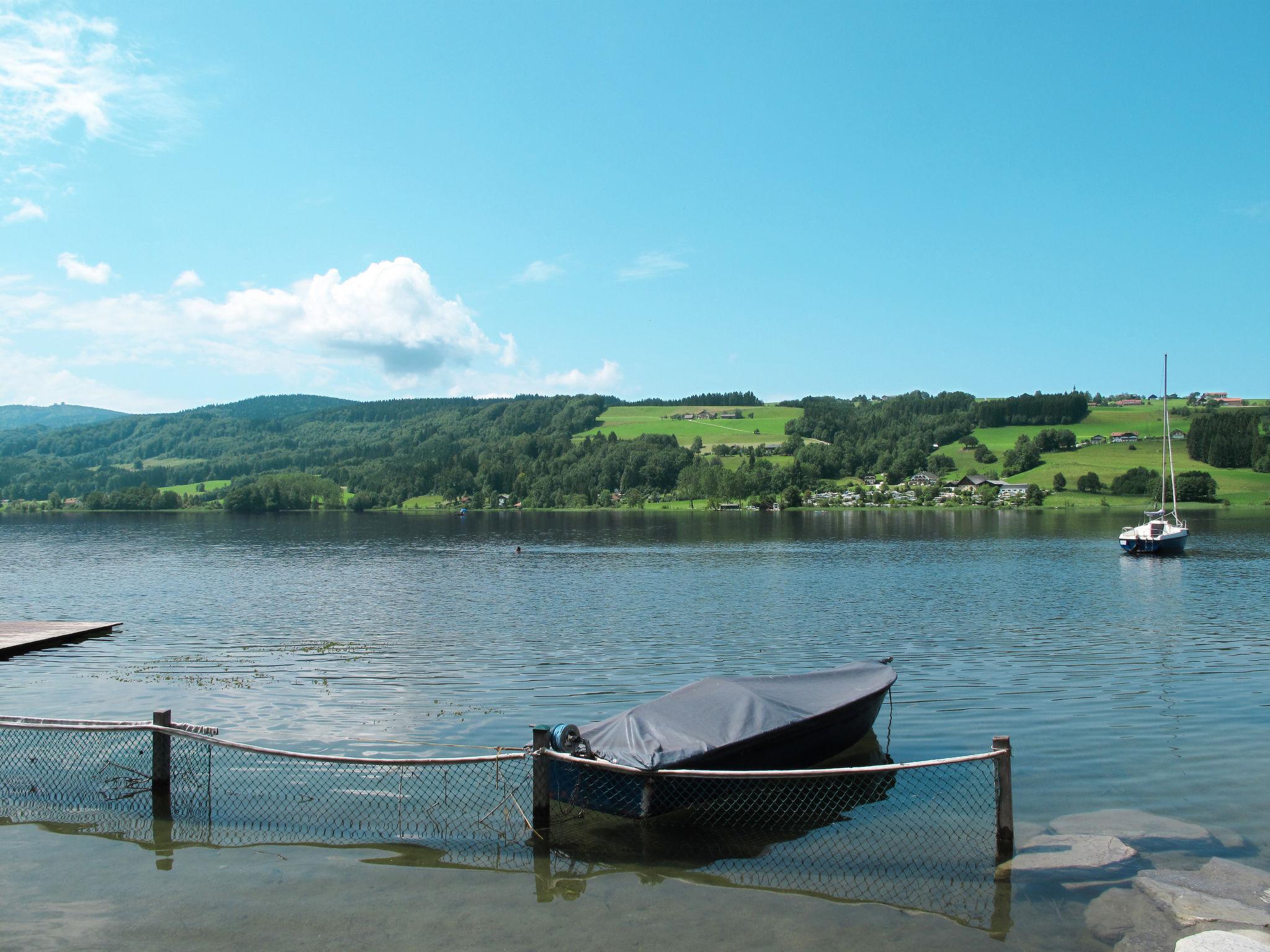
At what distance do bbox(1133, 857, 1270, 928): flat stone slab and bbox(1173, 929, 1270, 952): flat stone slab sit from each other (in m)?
0.58

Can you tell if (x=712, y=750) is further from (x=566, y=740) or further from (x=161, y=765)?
(x=161, y=765)

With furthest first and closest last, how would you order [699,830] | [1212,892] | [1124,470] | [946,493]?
1. [946,493]
2. [1124,470]
3. [699,830]
4. [1212,892]

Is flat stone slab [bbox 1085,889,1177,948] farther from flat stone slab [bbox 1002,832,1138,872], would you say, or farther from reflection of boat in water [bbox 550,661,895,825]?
reflection of boat in water [bbox 550,661,895,825]

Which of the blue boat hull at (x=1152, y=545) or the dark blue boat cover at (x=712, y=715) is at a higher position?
the dark blue boat cover at (x=712, y=715)

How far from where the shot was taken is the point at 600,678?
27734 mm

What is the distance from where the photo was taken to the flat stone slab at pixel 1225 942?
1023cm

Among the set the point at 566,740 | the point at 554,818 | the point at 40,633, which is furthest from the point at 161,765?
the point at 40,633

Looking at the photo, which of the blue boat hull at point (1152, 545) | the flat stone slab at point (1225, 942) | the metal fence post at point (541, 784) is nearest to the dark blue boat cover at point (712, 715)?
the metal fence post at point (541, 784)

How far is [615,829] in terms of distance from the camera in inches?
589

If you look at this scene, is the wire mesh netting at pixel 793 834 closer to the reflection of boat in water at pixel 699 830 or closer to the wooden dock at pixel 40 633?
the reflection of boat in water at pixel 699 830

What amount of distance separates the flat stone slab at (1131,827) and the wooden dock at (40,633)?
33578 mm

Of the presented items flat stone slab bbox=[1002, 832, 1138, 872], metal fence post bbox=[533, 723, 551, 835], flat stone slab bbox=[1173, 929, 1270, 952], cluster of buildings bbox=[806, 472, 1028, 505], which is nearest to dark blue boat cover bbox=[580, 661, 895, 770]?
metal fence post bbox=[533, 723, 551, 835]

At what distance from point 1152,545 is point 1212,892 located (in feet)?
228

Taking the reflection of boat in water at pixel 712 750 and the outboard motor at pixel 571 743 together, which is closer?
the reflection of boat in water at pixel 712 750
